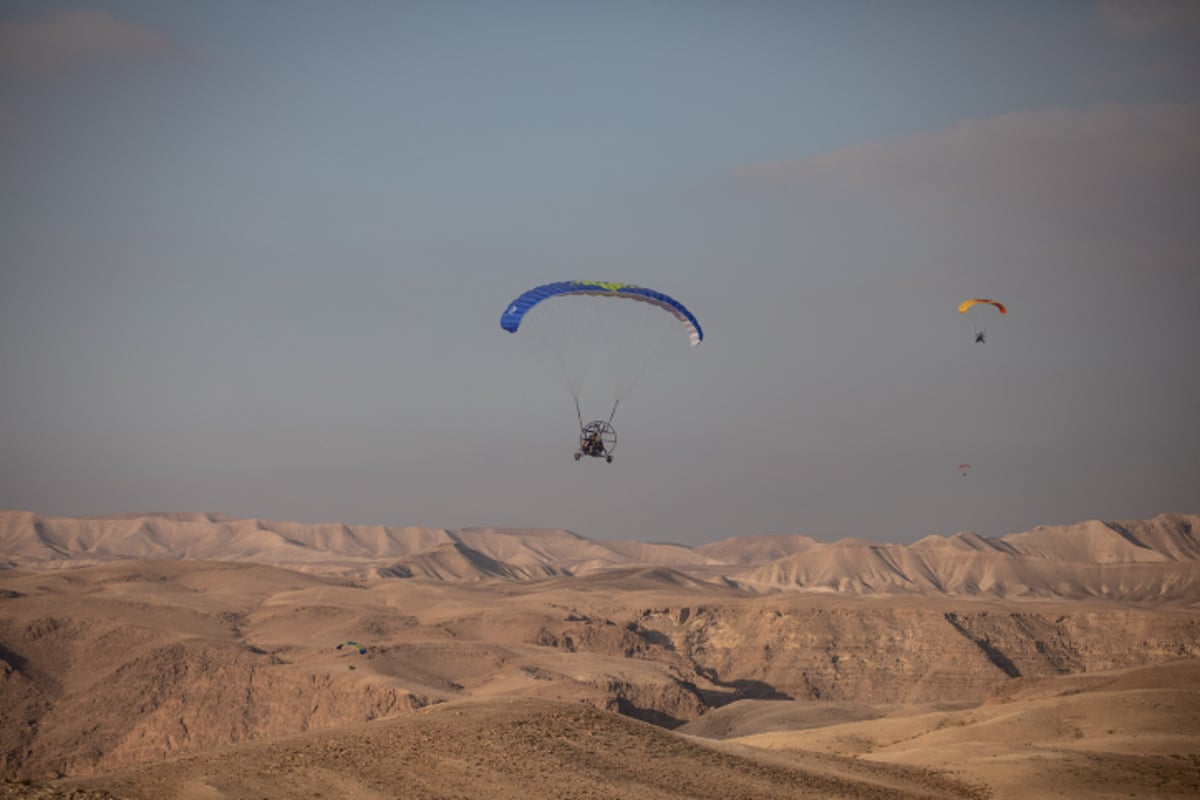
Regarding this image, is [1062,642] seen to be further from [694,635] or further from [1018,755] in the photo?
[1018,755]

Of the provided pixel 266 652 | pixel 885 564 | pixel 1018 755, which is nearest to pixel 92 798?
pixel 1018 755

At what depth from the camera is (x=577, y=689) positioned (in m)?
63.9

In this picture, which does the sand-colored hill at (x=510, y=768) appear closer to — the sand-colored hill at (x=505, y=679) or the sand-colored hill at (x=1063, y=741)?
the sand-colored hill at (x=505, y=679)

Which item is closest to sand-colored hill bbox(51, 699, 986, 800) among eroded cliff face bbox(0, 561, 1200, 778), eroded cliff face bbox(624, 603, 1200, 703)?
eroded cliff face bbox(0, 561, 1200, 778)

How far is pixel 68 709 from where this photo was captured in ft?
199

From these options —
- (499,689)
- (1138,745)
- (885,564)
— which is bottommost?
(499,689)

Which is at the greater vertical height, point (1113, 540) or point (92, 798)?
point (1113, 540)

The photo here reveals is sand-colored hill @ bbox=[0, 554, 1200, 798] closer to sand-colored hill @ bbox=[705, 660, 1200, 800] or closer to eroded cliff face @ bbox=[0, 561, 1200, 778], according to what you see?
eroded cliff face @ bbox=[0, 561, 1200, 778]

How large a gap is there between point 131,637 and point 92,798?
2030 inches

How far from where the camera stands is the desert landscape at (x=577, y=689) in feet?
95.7

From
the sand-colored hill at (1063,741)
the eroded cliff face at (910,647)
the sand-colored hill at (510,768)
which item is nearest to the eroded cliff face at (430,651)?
the eroded cliff face at (910,647)

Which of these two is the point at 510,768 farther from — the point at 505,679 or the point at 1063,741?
the point at 505,679

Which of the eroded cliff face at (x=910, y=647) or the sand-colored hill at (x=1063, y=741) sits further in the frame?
the eroded cliff face at (x=910, y=647)

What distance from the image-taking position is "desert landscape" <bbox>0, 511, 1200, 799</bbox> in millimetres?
29172
